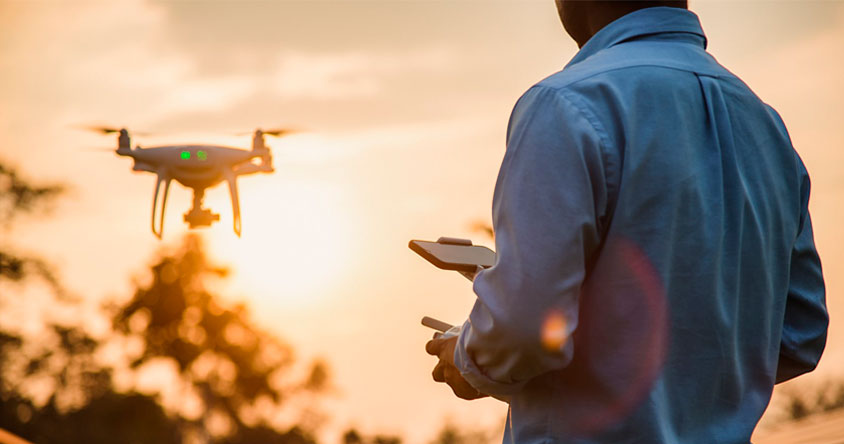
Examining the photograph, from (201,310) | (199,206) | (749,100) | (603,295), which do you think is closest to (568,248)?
(603,295)

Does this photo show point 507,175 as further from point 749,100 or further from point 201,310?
point 201,310

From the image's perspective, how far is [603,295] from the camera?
1306mm

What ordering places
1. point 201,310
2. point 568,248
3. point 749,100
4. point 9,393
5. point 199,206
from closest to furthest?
point 568,248
point 749,100
point 199,206
point 9,393
point 201,310

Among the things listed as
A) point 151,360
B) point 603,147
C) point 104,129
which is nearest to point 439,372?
point 603,147

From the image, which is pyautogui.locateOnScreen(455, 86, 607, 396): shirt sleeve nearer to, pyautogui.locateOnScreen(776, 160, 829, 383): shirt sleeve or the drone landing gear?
pyautogui.locateOnScreen(776, 160, 829, 383): shirt sleeve

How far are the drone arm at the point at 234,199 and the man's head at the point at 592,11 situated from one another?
2.03 feet

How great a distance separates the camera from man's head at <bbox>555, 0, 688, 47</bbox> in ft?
4.93

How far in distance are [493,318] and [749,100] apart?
52 centimetres

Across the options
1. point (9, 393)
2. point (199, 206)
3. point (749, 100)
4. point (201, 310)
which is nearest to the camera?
point (749, 100)

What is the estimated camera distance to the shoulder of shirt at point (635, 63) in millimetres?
1332

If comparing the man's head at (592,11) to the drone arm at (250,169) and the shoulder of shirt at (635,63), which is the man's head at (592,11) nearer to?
the shoulder of shirt at (635,63)

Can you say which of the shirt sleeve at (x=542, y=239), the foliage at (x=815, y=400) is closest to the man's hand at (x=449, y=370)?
the shirt sleeve at (x=542, y=239)

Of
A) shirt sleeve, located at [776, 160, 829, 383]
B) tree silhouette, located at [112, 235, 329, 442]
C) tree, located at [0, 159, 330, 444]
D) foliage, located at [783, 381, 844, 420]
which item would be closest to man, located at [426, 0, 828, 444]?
shirt sleeve, located at [776, 160, 829, 383]

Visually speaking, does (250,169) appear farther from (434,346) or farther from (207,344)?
(207,344)
